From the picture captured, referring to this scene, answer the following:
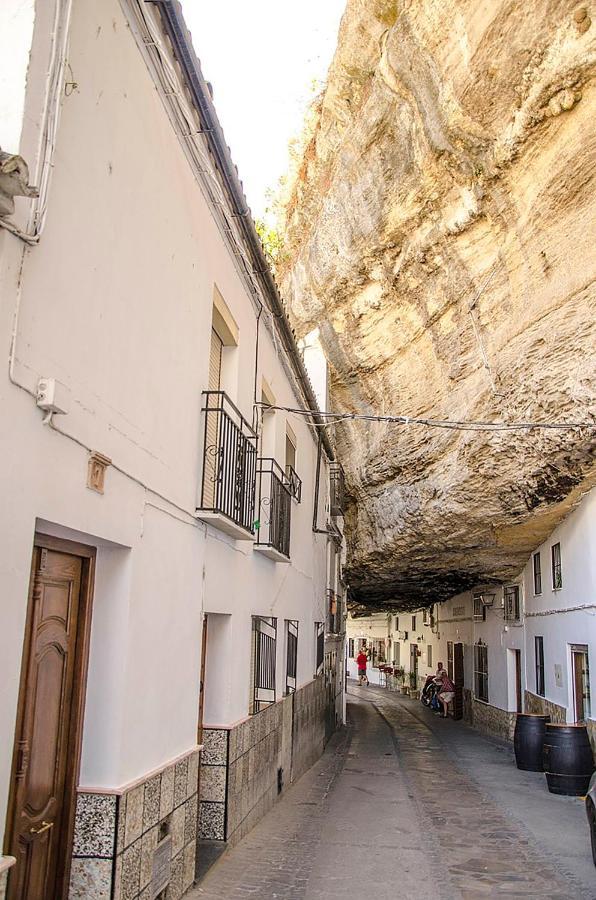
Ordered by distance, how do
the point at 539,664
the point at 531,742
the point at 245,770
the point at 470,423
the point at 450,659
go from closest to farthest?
the point at 245,770 → the point at 470,423 → the point at 531,742 → the point at 539,664 → the point at 450,659

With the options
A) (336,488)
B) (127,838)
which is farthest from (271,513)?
(336,488)

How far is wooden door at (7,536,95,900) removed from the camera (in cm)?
342

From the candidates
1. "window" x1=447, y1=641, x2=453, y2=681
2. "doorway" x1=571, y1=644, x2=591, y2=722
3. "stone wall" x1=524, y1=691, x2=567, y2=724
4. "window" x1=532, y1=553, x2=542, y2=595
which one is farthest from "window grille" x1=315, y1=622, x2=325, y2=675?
"window" x1=447, y1=641, x2=453, y2=681

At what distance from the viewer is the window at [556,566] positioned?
12.9 m

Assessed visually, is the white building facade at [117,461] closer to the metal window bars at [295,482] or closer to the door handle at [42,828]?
the door handle at [42,828]

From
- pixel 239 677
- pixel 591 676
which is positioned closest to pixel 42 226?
pixel 239 677

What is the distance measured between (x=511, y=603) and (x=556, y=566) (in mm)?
3679

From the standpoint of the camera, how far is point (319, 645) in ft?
46.8

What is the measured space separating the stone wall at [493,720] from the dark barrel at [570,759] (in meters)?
5.16

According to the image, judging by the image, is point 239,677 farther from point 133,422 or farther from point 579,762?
point 579,762

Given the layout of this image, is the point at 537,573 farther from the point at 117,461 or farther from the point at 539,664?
the point at 117,461

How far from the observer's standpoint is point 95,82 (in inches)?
147

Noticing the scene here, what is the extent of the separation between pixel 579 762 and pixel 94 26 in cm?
989

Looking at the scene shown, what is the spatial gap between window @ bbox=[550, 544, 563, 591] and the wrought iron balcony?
445 centimetres
